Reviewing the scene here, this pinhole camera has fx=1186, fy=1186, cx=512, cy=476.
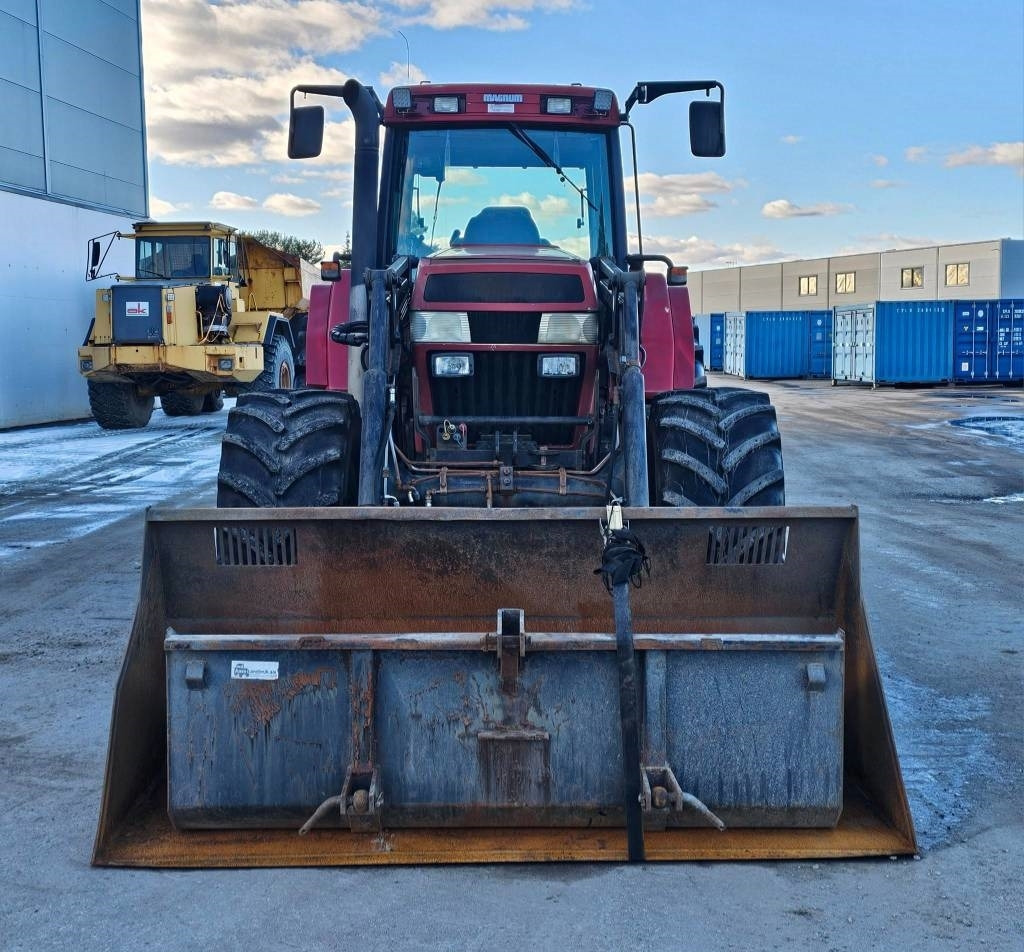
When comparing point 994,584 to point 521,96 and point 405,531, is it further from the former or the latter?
point 405,531

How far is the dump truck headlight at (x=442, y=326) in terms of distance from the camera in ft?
17.6

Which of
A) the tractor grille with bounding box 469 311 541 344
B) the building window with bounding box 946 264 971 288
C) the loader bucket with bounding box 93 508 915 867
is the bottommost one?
the loader bucket with bounding box 93 508 915 867

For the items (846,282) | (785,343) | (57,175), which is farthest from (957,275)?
(57,175)

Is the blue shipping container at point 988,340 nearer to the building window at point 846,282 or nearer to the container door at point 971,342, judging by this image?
the container door at point 971,342

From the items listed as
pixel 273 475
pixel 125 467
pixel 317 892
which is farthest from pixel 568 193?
pixel 125 467

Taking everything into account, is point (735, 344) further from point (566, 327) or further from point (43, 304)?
point (566, 327)

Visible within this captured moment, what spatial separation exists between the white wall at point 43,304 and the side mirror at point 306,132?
1690 centimetres

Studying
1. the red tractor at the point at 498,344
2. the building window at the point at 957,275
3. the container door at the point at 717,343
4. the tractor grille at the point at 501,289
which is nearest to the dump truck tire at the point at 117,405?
the red tractor at the point at 498,344

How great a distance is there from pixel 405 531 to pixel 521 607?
0.48m

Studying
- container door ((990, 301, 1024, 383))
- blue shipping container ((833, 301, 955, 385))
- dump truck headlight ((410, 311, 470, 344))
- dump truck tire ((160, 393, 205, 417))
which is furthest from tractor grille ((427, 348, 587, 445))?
container door ((990, 301, 1024, 383))

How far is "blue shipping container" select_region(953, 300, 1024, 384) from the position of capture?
32.4m

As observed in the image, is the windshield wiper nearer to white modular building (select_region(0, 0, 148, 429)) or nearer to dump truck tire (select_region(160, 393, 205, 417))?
dump truck tire (select_region(160, 393, 205, 417))

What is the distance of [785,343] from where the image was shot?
128 ft

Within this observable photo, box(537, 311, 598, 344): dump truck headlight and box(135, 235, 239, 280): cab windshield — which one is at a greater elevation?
box(135, 235, 239, 280): cab windshield
